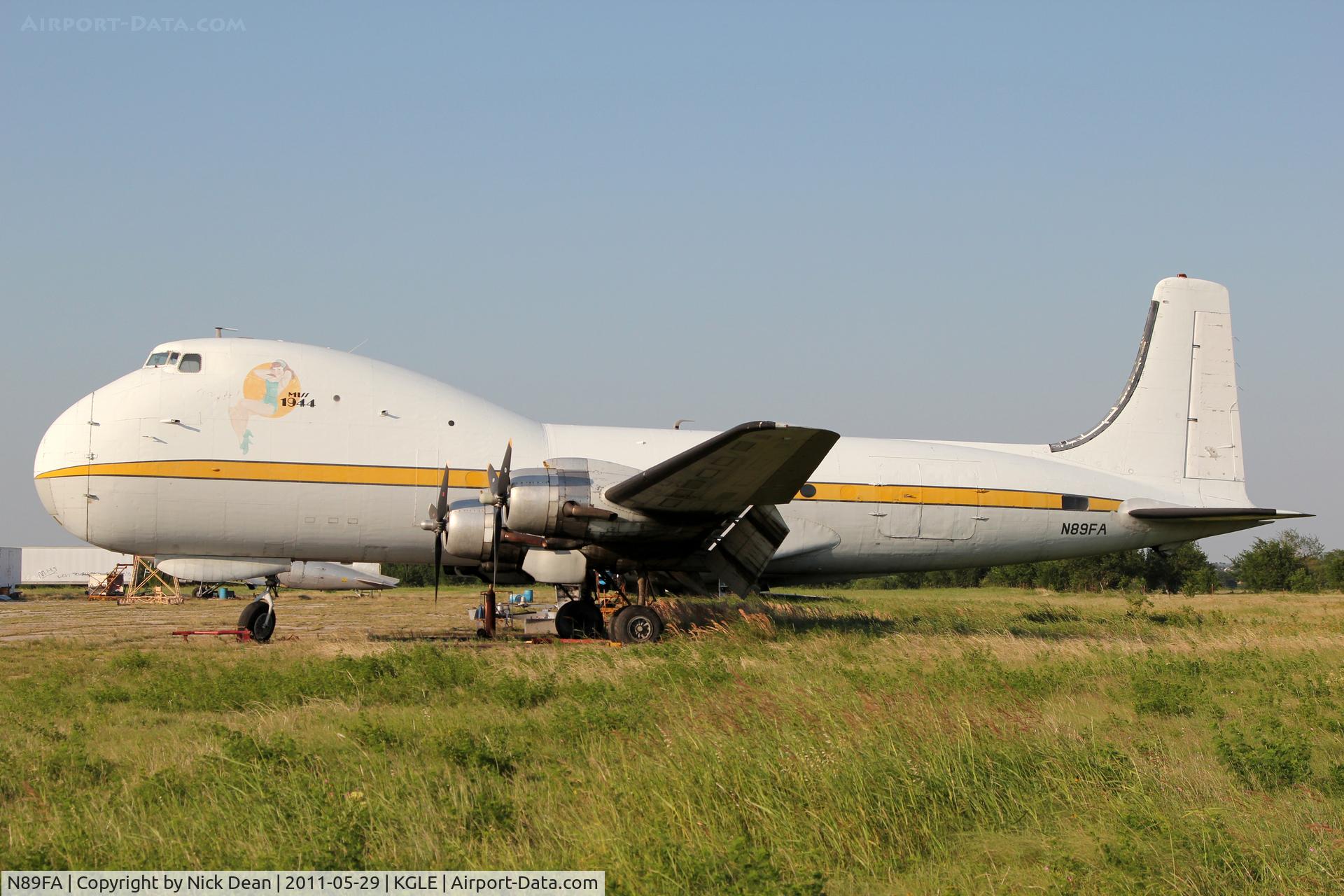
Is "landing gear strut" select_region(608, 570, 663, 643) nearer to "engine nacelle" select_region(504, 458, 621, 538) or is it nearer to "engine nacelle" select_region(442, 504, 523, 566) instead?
"engine nacelle" select_region(504, 458, 621, 538)

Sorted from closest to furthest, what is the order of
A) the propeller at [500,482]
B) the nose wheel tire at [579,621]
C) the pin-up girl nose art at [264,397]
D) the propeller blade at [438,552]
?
the propeller at [500,482]
the propeller blade at [438,552]
the pin-up girl nose art at [264,397]
the nose wheel tire at [579,621]

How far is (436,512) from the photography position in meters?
16.6

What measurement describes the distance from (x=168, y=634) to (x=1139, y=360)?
2087 centimetres

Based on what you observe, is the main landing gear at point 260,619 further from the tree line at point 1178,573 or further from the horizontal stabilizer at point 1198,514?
the tree line at point 1178,573

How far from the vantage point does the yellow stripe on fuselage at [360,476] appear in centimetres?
1639

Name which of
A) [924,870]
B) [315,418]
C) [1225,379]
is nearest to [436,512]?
[315,418]

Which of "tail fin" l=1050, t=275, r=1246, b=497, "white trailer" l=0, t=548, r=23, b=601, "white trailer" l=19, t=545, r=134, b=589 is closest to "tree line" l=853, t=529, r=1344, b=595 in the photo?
"tail fin" l=1050, t=275, r=1246, b=497

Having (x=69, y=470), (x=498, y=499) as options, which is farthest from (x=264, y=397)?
(x=498, y=499)

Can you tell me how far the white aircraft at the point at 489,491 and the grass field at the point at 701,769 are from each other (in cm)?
292

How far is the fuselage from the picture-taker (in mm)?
16469

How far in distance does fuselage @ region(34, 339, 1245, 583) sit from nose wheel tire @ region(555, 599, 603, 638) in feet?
7.72

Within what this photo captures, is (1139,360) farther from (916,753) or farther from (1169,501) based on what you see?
(916,753)

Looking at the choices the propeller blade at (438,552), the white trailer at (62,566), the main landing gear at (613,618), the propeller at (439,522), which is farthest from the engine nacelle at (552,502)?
the white trailer at (62,566)

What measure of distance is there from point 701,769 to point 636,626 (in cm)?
967
